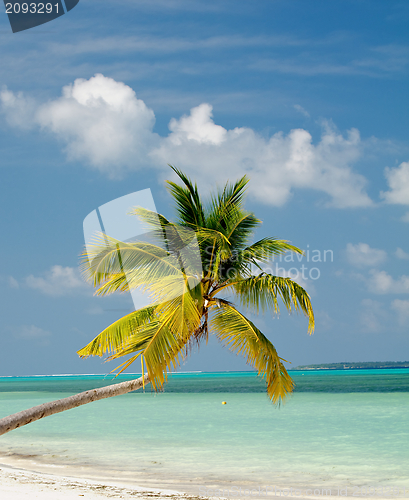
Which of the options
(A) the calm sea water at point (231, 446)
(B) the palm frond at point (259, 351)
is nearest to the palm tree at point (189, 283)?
(B) the palm frond at point (259, 351)

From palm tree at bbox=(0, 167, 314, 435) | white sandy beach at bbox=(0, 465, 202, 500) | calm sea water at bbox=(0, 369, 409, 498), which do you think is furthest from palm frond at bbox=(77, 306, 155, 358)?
calm sea water at bbox=(0, 369, 409, 498)

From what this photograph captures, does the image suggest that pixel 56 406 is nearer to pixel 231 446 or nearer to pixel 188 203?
pixel 188 203

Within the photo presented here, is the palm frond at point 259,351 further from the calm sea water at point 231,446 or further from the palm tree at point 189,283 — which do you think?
the calm sea water at point 231,446

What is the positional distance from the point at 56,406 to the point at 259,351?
9.67ft

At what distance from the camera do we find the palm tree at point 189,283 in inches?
260

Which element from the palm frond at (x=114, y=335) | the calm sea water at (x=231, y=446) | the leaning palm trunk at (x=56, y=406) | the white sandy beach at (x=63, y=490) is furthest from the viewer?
the calm sea water at (x=231, y=446)

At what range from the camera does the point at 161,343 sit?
21.1 feet

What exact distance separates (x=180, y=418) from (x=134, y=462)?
947 cm

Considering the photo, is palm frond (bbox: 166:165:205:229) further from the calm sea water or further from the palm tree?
the calm sea water

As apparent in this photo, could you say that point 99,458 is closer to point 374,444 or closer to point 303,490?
point 303,490

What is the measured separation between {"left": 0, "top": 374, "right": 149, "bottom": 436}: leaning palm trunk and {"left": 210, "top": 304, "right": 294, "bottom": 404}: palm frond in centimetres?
147

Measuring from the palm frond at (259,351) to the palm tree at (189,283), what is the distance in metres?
0.01

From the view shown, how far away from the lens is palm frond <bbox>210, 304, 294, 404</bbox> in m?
7.05

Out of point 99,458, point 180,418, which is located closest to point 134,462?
point 99,458
